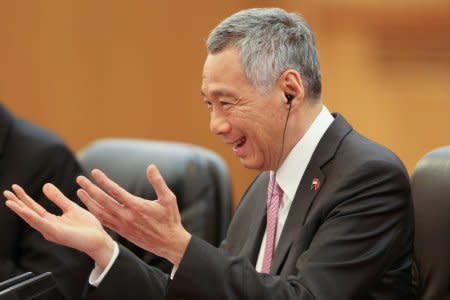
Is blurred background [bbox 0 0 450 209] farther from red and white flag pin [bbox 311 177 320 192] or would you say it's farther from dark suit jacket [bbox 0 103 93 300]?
red and white flag pin [bbox 311 177 320 192]

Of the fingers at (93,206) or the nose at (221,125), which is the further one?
the nose at (221,125)

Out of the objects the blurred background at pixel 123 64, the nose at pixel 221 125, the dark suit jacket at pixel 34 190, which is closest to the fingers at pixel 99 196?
the nose at pixel 221 125

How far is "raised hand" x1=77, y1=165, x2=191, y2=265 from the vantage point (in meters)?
1.67

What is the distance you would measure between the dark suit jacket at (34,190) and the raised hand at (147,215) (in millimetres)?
932

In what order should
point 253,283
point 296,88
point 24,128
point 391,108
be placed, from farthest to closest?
point 391,108, point 24,128, point 296,88, point 253,283

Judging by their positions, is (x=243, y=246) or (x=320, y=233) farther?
(x=243, y=246)

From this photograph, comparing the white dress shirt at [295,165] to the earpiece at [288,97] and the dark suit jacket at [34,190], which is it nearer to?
the earpiece at [288,97]

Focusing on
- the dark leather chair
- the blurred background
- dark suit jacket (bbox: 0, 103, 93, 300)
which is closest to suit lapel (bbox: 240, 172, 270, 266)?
the dark leather chair

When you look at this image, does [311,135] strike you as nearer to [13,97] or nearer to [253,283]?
[253,283]

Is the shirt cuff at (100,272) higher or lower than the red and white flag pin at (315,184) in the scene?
lower

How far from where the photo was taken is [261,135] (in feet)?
6.82

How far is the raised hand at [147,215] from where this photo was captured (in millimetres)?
1667


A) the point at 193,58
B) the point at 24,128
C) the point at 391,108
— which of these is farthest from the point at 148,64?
the point at 24,128

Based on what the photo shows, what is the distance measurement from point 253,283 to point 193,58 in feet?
11.1
